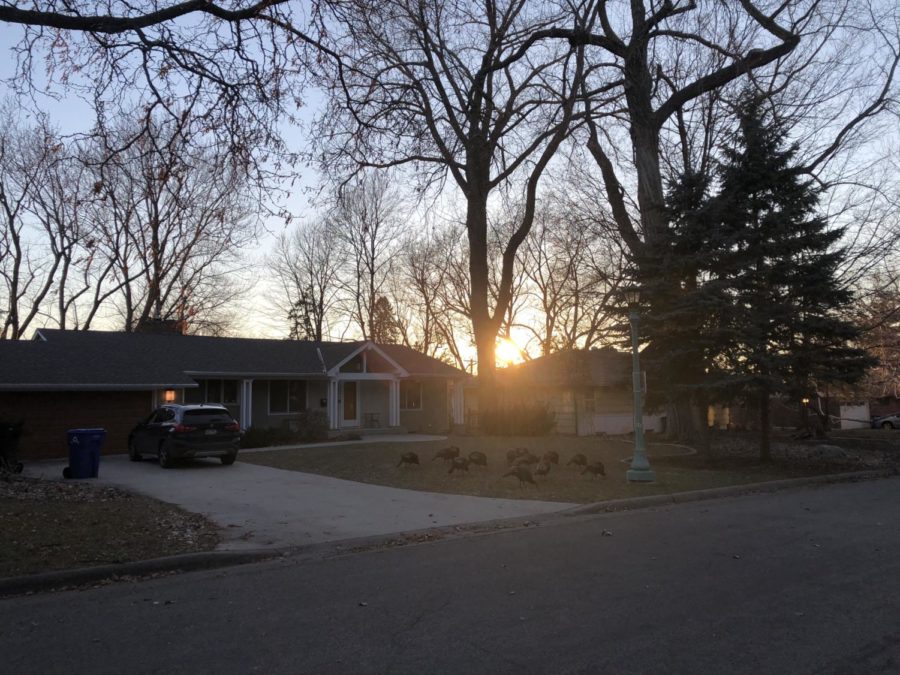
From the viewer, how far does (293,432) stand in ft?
89.8

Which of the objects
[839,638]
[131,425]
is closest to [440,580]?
[839,638]

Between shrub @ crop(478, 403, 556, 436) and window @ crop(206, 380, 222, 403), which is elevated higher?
window @ crop(206, 380, 222, 403)

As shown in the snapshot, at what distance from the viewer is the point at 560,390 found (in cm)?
3819

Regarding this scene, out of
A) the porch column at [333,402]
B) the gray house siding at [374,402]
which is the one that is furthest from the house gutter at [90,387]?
the gray house siding at [374,402]

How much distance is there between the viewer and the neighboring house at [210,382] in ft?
71.3

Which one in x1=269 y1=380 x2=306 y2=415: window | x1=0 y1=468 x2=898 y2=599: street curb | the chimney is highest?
the chimney

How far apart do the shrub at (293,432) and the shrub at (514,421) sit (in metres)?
6.66

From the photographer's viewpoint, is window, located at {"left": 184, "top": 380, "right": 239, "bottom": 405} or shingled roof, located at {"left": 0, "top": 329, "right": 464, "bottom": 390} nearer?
shingled roof, located at {"left": 0, "top": 329, "right": 464, "bottom": 390}

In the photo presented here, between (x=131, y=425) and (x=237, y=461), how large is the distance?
5455 millimetres

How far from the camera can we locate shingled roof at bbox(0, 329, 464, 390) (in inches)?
866

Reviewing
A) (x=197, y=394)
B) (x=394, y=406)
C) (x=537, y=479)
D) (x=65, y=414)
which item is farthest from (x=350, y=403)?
(x=537, y=479)

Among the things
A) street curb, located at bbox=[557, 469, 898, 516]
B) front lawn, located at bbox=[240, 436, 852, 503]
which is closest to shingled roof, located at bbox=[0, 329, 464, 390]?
front lawn, located at bbox=[240, 436, 852, 503]

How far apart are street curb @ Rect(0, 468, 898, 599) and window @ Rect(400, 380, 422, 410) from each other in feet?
72.2

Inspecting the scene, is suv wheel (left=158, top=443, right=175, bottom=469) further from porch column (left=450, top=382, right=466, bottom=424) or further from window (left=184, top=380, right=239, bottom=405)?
porch column (left=450, top=382, right=466, bottom=424)
